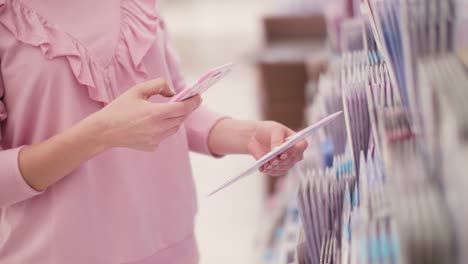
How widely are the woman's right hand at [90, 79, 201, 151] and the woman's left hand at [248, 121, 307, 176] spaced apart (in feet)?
0.71

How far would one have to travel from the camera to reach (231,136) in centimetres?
140

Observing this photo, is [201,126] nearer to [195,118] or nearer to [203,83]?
[195,118]

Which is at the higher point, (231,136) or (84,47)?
(84,47)

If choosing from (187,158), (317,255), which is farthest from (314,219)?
(187,158)

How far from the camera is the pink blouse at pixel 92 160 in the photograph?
3.89 feet

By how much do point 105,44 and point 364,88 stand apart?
527mm

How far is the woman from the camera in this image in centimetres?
112

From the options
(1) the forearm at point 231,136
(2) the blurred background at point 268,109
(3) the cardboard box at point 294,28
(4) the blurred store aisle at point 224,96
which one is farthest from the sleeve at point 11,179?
(3) the cardboard box at point 294,28

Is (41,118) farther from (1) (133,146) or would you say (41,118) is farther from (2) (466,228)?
(2) (466,228)

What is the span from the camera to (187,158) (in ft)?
4.58

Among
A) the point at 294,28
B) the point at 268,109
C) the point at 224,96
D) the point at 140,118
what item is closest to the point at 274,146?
the point at 140,118

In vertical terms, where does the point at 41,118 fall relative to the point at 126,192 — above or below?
above

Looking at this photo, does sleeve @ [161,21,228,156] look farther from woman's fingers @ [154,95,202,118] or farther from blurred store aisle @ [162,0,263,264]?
blurred store aisle @ [162,0,263,264]

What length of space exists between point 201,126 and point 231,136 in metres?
0.09
